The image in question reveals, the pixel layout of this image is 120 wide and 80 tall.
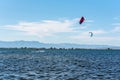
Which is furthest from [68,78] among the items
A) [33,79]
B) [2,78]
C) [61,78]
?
[2,78]

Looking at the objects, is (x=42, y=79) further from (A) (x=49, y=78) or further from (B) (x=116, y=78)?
(B) (x=116, y=78)

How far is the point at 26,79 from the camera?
53500 mm

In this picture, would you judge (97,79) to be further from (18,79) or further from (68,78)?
(18,79)

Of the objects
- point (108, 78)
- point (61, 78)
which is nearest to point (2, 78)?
point (61, 78)

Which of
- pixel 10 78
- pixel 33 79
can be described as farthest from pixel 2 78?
pixel 33 79

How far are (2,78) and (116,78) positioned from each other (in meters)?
17.4

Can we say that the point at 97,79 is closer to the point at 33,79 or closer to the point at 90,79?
the point at 90,79

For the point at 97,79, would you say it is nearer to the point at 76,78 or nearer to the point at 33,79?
the point at 76,78

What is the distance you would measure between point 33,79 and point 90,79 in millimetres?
8464

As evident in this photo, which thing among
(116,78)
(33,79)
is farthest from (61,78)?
(116,78)

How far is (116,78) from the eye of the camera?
56125mm

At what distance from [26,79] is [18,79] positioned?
1.21 m

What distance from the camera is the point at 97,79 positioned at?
54438 millimetres

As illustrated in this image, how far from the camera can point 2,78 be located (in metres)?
54.7
